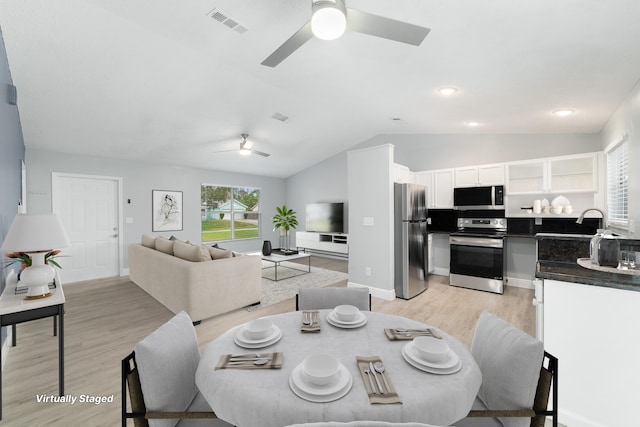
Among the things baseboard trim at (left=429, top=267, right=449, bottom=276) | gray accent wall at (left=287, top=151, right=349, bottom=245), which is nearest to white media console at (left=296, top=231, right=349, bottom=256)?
gray accent wall at (left=287, top=151, right=349, bottom=245)

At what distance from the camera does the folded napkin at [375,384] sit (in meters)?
0.90

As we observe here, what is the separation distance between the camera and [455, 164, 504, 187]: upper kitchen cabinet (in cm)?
461

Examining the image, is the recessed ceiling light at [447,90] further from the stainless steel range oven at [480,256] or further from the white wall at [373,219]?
the stainless steel range oven at [480,256]

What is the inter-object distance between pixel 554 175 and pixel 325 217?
15.7 feet

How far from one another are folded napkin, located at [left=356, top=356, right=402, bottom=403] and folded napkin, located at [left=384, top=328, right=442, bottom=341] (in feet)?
0.73

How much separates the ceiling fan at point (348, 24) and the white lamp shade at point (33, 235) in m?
2.21

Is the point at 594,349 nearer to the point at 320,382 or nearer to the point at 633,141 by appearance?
the point at 320,382

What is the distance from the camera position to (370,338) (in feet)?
4.44

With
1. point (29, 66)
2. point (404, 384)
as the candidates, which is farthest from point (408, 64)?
point (29, 66)

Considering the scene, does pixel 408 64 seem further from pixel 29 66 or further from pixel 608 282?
pixel 29 66

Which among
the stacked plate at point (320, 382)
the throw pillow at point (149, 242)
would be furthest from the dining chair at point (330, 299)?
the throw pillow at point (149, 242)

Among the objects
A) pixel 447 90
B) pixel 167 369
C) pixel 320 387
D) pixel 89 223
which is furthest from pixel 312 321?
pixel 89 223

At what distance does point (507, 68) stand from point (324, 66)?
177 cm

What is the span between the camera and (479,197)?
471cm
